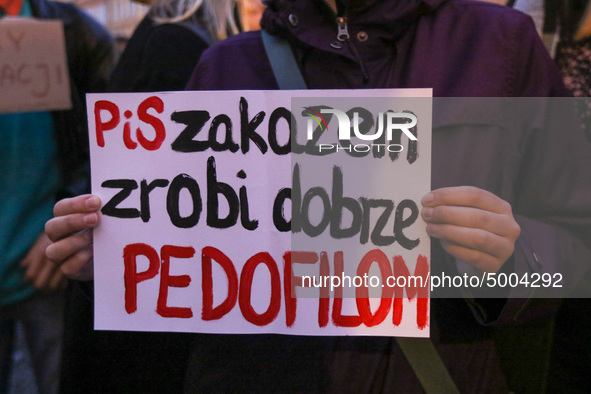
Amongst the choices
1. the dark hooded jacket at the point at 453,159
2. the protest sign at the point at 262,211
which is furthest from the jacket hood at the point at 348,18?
the protest sign at the point at 262,211

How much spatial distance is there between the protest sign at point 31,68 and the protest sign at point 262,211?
41 cm

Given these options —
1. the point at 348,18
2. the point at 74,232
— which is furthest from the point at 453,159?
the point at 74,232

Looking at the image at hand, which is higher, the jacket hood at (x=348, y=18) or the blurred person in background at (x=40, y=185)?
the jacket hood at (x=348, y=18)

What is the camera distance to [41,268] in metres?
1.32

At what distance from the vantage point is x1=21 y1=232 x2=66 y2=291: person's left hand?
51.2 inches

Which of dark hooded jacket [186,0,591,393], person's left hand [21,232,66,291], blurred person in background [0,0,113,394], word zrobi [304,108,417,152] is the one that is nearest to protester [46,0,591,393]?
dark hooded jacket [186,0,591,393]

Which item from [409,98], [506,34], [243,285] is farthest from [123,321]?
[506,34]

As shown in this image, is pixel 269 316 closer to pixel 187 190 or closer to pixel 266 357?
pixel 266 357

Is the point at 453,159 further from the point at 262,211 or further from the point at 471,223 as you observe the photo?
the point at 262,211

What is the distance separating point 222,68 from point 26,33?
0.59 m

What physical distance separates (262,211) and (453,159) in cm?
40

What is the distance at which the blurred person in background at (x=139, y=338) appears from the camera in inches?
54.2

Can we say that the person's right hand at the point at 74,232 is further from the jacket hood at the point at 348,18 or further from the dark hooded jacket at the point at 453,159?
the jacket hood at the point at 348,18

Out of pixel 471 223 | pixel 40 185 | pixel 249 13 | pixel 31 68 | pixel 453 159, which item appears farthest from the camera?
pixel 249 13
